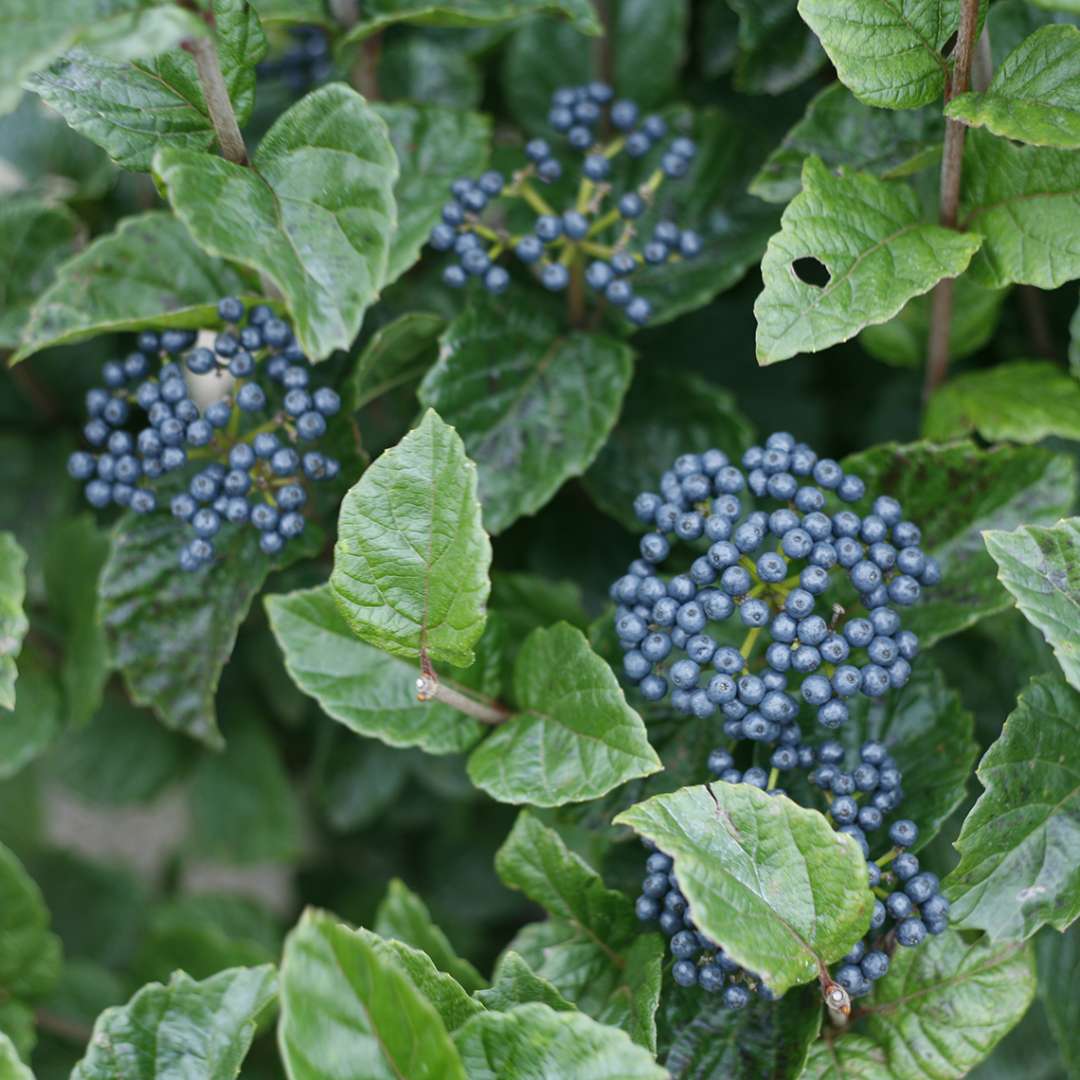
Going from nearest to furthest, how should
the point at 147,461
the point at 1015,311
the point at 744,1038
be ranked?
1. the point at 744,1038
2. the point at 147,461
3. the point at 1015,311

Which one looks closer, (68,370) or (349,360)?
(349,360)

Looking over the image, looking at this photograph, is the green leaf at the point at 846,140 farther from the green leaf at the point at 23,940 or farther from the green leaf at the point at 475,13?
the green leaf at the point at 23,940

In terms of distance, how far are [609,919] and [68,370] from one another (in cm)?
89

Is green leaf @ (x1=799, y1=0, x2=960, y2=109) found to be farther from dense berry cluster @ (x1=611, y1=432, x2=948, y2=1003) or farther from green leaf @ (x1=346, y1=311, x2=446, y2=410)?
green leaf @ (x1=346, y1=311, x2=446, y2=410)

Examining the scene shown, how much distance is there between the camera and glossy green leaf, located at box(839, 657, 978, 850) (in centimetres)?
100

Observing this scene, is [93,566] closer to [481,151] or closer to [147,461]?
[147,461]

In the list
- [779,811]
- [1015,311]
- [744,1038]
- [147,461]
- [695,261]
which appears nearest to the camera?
[779,811]

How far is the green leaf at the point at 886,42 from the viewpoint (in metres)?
0.92

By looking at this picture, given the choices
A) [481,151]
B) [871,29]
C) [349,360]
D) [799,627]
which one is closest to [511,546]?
[349,360]

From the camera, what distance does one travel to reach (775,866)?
858 millimetres

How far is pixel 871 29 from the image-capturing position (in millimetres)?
935

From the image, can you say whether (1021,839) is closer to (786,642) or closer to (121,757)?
(786,642)

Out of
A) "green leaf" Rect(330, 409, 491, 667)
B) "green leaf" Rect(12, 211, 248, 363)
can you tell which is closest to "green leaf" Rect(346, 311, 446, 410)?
"green leaf" Rect(12, 211, 248, 363)

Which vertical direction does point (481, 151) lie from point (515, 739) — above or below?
above
